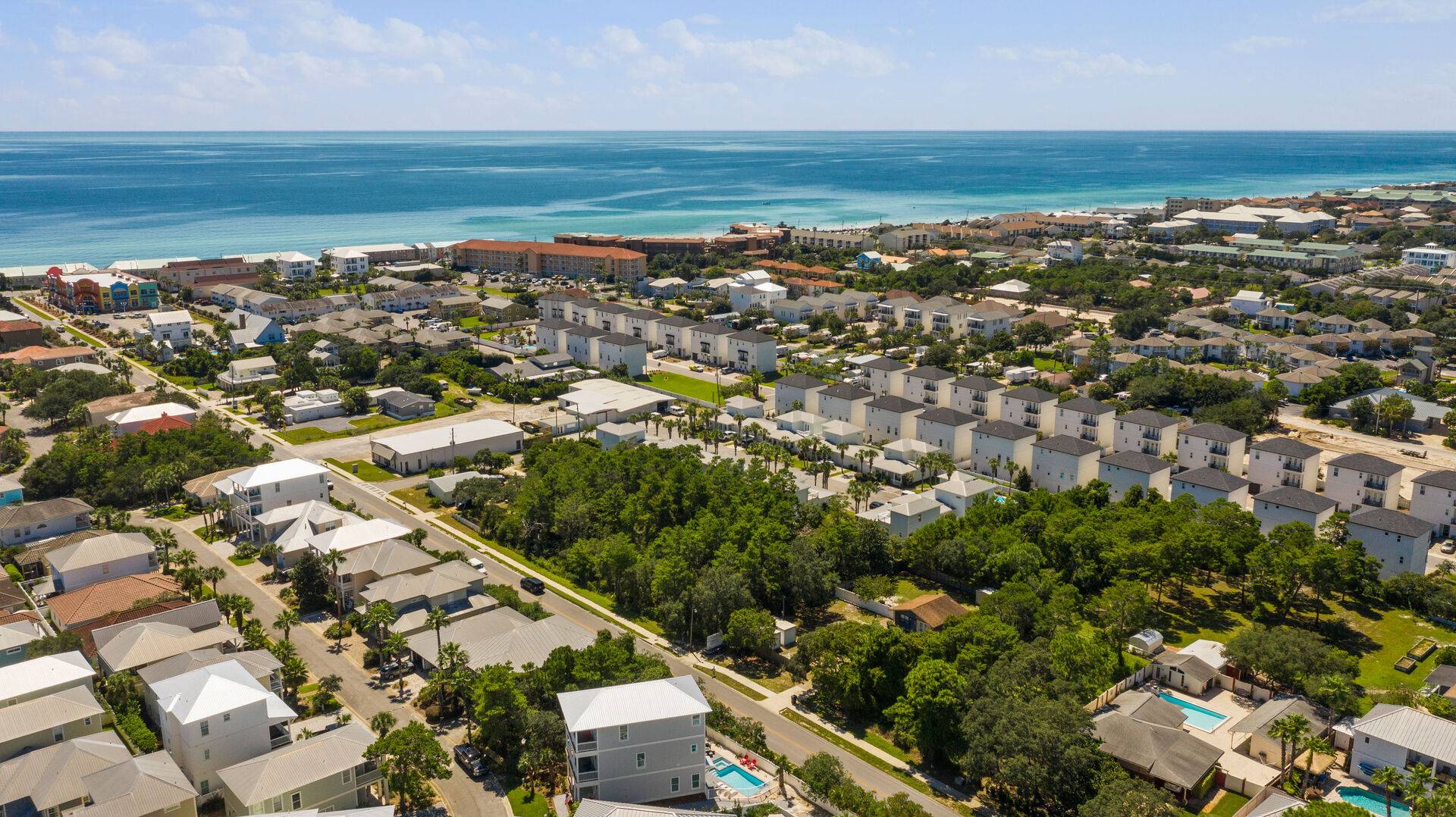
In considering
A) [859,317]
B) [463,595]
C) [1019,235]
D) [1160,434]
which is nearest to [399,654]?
[463,595]

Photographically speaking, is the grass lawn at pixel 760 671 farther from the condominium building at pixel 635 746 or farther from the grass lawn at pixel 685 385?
the grass lawn at pixel 685 385

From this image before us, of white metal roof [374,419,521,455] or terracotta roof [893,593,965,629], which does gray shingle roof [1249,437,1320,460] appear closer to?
terracotta roof [893,593,965,629]

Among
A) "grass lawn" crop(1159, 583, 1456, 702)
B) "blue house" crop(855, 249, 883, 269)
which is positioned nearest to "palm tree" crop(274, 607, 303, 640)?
"grass lawn" crop(1159, 583, 1456, 702)

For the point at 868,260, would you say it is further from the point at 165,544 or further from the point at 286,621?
the point at 286,621

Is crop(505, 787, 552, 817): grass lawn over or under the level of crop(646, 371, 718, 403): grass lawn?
under

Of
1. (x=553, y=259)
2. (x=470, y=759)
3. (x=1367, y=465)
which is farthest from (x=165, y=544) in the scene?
(x=553, y=259)

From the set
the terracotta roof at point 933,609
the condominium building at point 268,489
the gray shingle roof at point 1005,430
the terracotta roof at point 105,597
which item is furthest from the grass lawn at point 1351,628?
the terracotta roof at point 105,597
